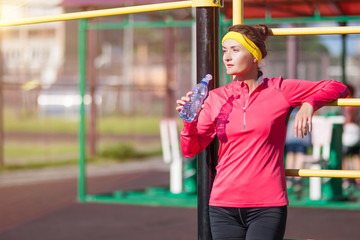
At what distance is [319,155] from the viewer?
827 centimetres

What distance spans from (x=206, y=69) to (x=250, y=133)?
42 centimetres

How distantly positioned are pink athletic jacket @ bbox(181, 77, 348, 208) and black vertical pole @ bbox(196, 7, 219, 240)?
0.16 meters

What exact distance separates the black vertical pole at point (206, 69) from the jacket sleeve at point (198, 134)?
0.13 metres

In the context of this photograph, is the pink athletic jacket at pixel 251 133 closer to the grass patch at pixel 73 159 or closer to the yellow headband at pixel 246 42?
the yellow headband at pixel 246 42

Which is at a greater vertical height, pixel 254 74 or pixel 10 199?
pixel 254 74

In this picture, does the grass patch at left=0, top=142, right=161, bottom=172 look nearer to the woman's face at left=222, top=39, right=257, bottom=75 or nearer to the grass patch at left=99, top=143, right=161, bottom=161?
the grass patch at left=99, top=143, right=161, bottom=161

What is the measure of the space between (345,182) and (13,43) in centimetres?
5231

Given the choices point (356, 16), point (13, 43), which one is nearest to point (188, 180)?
point (356, 16)

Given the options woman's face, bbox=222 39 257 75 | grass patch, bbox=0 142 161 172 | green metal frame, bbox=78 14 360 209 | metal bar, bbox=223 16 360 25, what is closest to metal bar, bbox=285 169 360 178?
woman's face, bbox=222 39 257 75

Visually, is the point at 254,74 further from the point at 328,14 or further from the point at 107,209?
the point at 328,14

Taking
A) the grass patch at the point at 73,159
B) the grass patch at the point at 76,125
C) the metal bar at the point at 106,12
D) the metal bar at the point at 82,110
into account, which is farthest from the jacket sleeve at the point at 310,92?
the grass patch at the point at 76,125

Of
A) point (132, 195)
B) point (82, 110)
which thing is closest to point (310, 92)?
point (82, 110)

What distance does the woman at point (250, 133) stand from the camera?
106 inches

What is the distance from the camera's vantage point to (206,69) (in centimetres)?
296
